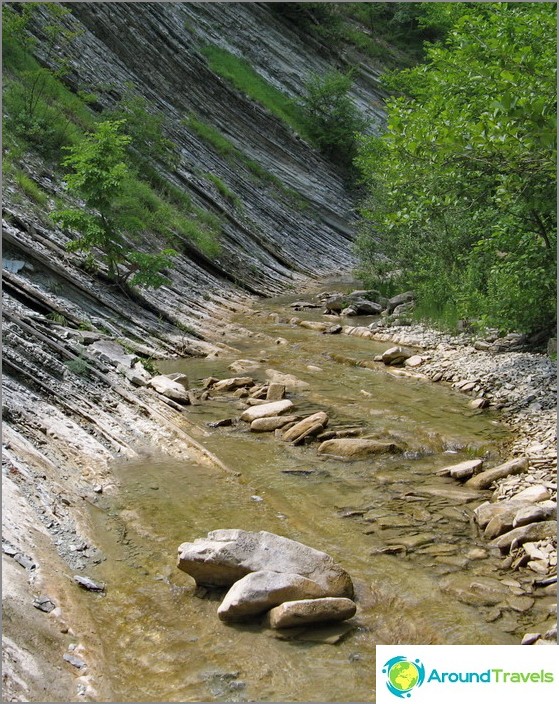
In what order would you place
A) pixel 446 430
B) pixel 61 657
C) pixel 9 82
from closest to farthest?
pixel 61 657
pixel 446 430
pixel 9 82

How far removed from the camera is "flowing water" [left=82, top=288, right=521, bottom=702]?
4.64 metres

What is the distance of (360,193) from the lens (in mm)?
41156

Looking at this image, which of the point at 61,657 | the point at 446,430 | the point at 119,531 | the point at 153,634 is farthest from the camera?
the point at 446,430

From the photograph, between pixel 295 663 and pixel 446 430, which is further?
pixel 446 430

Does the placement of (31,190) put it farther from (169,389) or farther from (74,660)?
(74,660)

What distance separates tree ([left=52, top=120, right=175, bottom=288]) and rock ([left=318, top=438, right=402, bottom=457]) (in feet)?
25.4

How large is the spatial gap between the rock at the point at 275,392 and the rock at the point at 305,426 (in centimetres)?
136

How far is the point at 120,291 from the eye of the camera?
15734mm

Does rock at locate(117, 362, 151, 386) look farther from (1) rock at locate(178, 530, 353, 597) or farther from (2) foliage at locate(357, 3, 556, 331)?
(1) rock at locate(178, 530, 353, 597)

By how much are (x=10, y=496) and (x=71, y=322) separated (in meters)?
6.78

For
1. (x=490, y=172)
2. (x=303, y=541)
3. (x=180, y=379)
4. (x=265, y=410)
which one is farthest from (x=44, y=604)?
(x=490, y=172)

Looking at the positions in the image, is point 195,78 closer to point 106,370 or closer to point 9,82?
point 9,82

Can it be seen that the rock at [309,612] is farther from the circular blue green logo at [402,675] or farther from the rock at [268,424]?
the rock at [268,424]

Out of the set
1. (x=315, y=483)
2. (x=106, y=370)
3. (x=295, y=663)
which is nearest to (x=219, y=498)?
(x=315, y=483)
